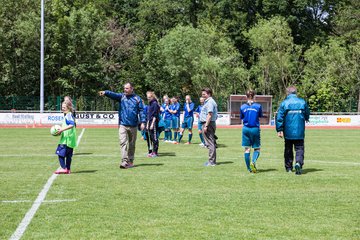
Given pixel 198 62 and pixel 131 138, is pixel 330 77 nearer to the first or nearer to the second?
pixel 198 62

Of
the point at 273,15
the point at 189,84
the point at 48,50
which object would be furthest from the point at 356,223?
the point at 273,15

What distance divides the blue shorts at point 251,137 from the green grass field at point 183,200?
650 mm

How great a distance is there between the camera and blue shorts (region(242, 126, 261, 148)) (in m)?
11.3

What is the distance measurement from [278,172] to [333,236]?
18.4 feet

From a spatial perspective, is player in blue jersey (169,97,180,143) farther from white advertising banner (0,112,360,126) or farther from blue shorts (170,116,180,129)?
white advertising banner (0,112,360,126)

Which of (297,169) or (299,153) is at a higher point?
(299,153)

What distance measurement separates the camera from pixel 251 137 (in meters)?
11.3

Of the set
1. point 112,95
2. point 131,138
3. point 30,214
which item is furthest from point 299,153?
point 30,214

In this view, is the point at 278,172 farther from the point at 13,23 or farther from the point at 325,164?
the point at 13,23

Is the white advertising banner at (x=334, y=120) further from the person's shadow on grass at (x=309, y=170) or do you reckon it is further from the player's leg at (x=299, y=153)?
the player's leg at (x=299, y=153)

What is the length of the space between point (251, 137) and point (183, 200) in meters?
3.59

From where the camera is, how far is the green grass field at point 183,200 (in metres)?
6.24

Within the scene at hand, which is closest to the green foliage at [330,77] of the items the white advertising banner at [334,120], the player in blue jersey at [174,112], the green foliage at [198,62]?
the white advertising banner at [334,120]

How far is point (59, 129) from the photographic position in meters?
11.1
